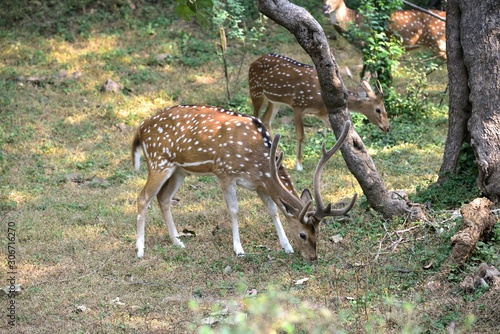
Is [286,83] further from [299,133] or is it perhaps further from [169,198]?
[169,198]

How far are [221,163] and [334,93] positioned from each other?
1.37 m

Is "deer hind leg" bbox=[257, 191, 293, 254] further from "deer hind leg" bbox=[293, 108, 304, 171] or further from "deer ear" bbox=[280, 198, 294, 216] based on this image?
"deer hind leg" bbox=[293, 108, 304, 171]

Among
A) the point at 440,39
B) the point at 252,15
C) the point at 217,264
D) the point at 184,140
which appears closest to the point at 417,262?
the point at 217,264

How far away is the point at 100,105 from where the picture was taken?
505 inches

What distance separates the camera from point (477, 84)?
7918 millimetres

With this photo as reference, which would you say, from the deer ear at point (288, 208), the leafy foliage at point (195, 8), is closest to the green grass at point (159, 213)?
the deer ear at point (288, 208)

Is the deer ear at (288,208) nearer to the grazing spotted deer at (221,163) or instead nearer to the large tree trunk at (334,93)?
the grazing spotted deer at (221,163)

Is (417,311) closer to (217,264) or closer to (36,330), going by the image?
(217,264)

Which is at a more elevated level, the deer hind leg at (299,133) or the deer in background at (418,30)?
the deer in background at (418,30)

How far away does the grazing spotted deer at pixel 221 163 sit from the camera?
26.3 feet

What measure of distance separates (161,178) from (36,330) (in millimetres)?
2541

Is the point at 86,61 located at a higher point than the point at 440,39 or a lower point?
lower

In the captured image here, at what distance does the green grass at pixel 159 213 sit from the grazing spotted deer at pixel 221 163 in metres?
0.32

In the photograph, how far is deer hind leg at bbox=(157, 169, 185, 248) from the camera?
8.68 m
